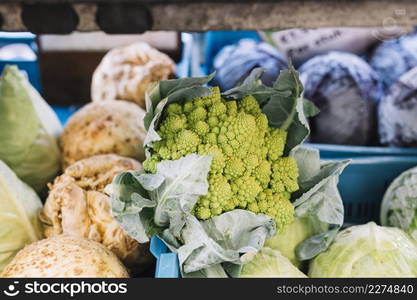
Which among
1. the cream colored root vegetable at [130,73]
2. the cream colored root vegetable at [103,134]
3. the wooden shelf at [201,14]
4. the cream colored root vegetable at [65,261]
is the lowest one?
the cream colored root vegetable at [65,261]

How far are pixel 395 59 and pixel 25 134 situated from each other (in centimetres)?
154

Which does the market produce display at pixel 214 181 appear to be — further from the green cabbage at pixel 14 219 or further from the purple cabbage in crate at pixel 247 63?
the purple cabbage in crate at pixel 247 63

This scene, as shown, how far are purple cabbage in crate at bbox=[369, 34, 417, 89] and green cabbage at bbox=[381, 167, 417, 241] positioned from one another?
66 centimetres

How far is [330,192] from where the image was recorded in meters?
1.21

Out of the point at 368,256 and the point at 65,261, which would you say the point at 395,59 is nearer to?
the point at 368,256

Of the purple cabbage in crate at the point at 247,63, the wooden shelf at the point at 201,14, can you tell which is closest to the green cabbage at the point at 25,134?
the wooden shelf at the point at 201,14

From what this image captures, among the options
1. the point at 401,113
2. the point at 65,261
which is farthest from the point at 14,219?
the point at 401,113

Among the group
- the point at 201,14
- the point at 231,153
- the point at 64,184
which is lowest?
the point at 64,184

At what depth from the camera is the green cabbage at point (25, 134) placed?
4.96 ft

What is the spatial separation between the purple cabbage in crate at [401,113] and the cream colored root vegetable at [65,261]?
46.8 inches

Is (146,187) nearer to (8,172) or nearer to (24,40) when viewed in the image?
(8,172)

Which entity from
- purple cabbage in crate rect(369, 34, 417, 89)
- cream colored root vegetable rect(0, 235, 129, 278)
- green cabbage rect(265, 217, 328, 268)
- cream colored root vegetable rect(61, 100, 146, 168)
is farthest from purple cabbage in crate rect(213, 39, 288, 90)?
cream colored root vegetable rect(0, 235, 129, 278)

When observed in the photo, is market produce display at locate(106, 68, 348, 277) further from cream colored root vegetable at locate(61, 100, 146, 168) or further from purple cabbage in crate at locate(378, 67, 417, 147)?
purple cabbage in crate at locate(378, 67, 417, 147)

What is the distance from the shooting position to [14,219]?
4.22 feet
